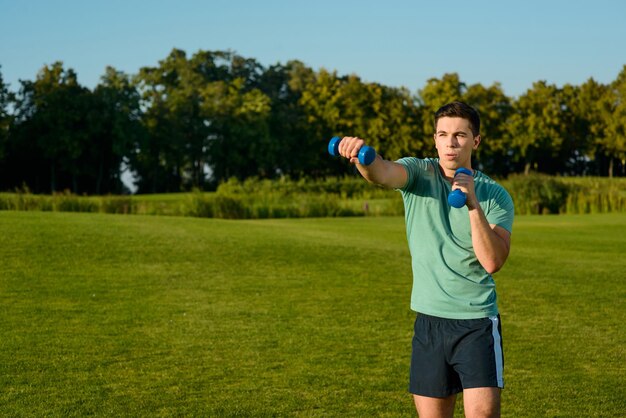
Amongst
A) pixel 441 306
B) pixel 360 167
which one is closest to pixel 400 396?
pixel 441 306

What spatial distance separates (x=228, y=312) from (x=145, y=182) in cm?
6360

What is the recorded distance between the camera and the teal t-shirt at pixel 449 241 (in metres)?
4.39

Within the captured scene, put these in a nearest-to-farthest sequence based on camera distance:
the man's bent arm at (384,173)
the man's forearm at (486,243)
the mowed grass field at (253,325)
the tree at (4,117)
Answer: the man's bent arm at (384,173), the man's forearm at (486,243), the mowed grass field at (253,325), the tree at (4,117)

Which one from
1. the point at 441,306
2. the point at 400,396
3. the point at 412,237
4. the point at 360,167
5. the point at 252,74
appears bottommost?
the point at 400,396

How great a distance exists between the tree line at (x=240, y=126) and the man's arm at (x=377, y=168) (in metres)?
59.0

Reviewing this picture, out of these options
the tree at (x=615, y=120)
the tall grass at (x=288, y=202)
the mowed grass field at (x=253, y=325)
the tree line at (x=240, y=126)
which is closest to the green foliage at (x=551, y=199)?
the tall grass at (x=288, y=202)

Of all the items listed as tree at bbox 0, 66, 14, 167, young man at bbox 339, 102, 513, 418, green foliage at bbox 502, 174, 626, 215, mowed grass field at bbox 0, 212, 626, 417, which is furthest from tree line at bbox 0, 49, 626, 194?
young man at bbox 339, 102, 513, 418

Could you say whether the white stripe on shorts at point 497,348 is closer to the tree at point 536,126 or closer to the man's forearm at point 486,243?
the man's forearm at point 486,243

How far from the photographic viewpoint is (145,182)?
73938 millimetres

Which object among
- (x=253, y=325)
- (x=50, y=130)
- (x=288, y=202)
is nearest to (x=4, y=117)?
(x=50, y=130)

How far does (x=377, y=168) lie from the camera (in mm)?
3975

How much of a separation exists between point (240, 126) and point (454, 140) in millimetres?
67777

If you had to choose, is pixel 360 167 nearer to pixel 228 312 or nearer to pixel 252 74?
pixel 228 312

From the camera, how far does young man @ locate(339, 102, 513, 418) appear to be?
4355mm
